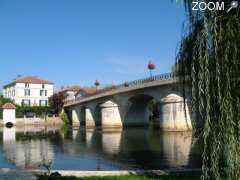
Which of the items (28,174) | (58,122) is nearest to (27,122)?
(58,122)

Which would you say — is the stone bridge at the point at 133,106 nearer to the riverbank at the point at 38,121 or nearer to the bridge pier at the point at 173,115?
the bridge pier at the point at 173,115

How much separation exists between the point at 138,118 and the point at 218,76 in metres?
56.1

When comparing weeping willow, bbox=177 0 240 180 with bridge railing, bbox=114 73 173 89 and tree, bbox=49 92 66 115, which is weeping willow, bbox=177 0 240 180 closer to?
bridge railing, bbox=114 73 173 89

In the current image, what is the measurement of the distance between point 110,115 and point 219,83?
170 ft

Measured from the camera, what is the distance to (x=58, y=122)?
7925 centimetres

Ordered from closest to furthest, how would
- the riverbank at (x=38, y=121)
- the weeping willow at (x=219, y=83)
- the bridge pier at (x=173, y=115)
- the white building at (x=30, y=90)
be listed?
the weeping willow at (x=219, y=83), the bridge pier at (x=173, y=115), the riverbank at (x=38, y=121), the white building at (x=30, y=90)

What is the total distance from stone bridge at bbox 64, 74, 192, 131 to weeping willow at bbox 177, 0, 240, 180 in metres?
24.9

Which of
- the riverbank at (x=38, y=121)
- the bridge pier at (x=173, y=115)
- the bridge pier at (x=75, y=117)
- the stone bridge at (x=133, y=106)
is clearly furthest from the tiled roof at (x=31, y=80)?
the bridge pier at (x=173, y=115)

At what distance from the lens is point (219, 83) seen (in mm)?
6691

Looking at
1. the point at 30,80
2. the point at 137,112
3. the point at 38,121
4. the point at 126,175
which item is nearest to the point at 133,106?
the point at 137,112

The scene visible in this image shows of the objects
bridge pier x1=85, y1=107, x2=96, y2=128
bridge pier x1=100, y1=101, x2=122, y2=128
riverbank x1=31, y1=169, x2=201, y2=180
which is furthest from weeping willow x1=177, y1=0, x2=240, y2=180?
bridge pier x1=85, y1=107, x2=96, y2=128

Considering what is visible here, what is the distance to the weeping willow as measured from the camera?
6.63 m

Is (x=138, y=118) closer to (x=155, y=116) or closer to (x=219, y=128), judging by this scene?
(x=155, y=116)

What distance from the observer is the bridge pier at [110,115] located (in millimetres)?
57844
